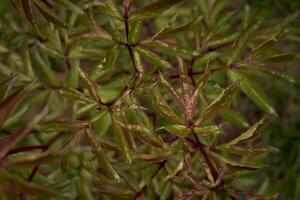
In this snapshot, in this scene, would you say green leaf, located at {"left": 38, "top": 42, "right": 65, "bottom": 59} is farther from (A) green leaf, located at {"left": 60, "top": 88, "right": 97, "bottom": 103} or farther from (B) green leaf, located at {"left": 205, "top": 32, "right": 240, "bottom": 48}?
(B) green leaf, located at {"left": 205, "top": 32, "right": 240, "bottom": 48}

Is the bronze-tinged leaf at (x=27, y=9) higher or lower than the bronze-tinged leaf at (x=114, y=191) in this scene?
higher

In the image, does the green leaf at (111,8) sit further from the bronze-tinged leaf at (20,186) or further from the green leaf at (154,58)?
the bronze-tinged leaf at (20,186)

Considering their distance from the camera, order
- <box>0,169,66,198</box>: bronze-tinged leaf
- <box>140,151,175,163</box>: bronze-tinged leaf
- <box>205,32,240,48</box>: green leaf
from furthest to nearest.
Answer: <box>205,32,240,48</box>: green leaf → <box>140,151,175,163</box>: bronze-tinged leaf → <box>0,169,66,198</box>: bronze-tinged leaf

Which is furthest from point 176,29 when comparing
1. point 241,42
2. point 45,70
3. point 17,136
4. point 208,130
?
point 17,136

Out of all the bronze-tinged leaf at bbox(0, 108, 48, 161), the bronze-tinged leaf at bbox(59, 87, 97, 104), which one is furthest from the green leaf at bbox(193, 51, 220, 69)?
the bronze-tinged leaf at bbox(0, 108, 48, 161)

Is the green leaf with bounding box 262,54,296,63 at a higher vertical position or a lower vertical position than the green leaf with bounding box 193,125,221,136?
higher

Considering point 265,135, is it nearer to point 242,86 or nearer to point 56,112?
point 242,86

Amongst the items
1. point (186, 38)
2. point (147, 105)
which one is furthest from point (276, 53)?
point (147, 105)

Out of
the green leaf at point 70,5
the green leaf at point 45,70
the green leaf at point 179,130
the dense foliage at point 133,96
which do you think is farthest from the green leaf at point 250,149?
the green leaf at point 45,70
